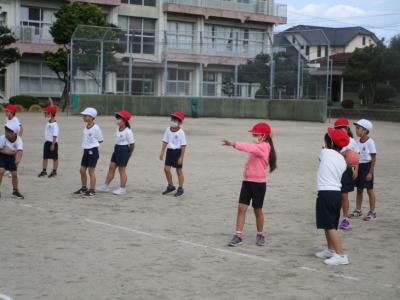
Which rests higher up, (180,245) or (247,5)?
(247,5)

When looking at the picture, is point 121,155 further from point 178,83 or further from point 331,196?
point 178,83

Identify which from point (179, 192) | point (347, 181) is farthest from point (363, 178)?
point (179, 192)

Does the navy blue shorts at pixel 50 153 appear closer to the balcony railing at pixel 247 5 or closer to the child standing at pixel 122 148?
the child standing at pixel 122 148

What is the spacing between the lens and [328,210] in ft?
22.9

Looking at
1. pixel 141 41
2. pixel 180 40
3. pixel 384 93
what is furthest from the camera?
pixel 384 93

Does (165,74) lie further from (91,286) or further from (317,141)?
(91,286)

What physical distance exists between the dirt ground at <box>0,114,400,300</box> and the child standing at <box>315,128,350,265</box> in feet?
0.60

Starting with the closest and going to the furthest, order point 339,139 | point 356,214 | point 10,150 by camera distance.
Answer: point 339,139
point 356,214
point 10,150

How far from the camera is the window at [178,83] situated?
3994 cm

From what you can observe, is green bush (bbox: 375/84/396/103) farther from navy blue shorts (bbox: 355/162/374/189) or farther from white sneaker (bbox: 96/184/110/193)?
navy blue shorts (bbox: 355/162/374/189)

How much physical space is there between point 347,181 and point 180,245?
271 cm

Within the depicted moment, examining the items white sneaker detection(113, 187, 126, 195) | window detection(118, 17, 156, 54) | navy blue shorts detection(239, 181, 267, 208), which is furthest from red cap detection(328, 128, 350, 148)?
window detection(118, 17, 156, 54)

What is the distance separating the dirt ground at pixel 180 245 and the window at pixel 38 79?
116 ft

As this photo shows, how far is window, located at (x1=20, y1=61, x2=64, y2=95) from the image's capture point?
4753 cm
